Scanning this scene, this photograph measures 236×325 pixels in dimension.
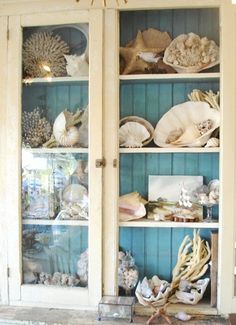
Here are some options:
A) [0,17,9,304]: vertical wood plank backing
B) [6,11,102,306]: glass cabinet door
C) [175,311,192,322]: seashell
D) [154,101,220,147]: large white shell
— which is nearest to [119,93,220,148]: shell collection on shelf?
[154,101,220,147]: large white shell

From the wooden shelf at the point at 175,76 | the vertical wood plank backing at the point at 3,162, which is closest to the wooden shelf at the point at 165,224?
the vertical wood plank backing at the point at 3,162

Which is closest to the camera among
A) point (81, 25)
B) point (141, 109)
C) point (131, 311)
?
point (131, 311)

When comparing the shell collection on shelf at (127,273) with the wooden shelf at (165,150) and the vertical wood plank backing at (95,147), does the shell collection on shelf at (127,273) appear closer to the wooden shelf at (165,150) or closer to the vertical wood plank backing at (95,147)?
the vertical wood plank backing at (95,147)

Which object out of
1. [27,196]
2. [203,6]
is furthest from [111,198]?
[203,6]

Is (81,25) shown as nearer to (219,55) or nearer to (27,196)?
(219,55)

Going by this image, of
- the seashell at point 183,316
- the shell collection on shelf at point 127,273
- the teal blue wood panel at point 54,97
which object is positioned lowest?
the seashell at point 183,316

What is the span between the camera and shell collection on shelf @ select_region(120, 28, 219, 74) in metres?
1.78

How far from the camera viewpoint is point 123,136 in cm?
183

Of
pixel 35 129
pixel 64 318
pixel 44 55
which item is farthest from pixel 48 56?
pixel 64 318

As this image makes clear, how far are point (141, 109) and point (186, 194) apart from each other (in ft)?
1.75

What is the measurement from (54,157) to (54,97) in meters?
0.33

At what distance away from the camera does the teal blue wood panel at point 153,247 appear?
1942 millimetres

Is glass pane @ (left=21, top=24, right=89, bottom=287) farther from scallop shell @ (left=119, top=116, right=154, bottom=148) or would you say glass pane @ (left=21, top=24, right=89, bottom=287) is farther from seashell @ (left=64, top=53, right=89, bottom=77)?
scallop shell @ (left=119, top=116, right=154, bottom=148)

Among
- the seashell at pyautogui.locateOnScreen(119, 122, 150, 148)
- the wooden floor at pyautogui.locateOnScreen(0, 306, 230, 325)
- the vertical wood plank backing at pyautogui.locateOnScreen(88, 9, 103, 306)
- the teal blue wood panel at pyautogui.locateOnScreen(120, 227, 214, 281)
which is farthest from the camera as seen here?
the teal blue wood panel at pyautogui.locateOnScreen(120, 227, 214, 281)
